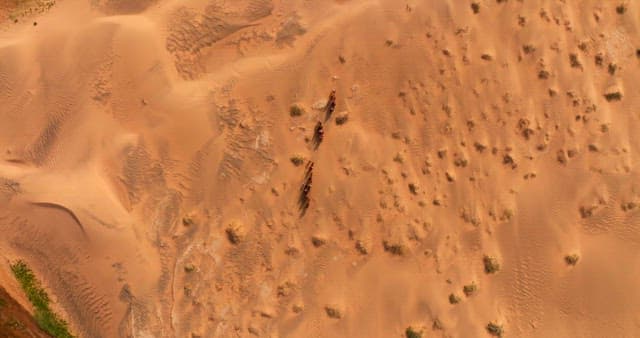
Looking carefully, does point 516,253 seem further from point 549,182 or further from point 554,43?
point 554,43

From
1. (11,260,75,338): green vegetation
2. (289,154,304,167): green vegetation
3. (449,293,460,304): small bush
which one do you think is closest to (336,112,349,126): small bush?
(289,154,304,167): green vegetation

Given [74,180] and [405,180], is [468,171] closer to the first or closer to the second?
[405,180]

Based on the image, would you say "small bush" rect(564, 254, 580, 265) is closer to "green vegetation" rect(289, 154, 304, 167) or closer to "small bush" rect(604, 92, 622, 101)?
"small bush" rect(604, 92, 622, 101)

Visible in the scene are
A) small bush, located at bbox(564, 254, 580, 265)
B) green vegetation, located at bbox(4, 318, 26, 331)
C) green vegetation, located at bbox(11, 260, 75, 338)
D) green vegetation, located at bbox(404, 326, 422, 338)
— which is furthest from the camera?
green vegetation, located at bbox(4, 318, 26, 331)

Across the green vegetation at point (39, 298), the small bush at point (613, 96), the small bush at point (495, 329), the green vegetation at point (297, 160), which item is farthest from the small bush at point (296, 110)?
the green vegetation at point (39, 298)

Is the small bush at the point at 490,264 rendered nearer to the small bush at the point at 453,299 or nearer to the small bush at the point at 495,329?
the small bush at the point at 453,299

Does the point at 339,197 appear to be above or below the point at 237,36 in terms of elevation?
below

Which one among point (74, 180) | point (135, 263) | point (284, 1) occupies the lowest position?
point (135, 263)

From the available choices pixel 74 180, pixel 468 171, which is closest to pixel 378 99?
pixel 468 171
